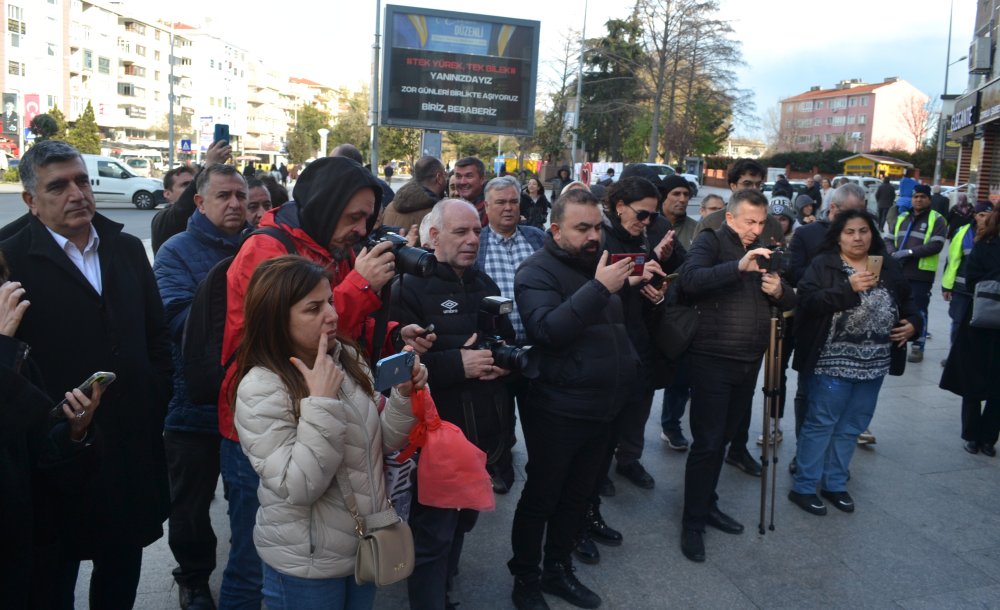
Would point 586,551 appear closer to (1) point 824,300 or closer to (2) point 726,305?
(2) point 726,305

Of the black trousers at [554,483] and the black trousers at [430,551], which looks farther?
the black trousers at [554,483]

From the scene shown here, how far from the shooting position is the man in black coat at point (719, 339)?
424 centimetres

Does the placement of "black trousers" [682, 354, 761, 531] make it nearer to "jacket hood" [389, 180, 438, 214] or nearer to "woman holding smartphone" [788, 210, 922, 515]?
"woman holding smartphone" [788, 210, 922, 515]

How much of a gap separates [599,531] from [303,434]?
2.59 meters

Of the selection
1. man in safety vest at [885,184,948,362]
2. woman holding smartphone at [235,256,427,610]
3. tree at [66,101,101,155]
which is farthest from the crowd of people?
tree at [66,101,101,155]

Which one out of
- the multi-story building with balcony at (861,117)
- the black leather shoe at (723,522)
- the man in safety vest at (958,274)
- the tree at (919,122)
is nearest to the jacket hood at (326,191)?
the black leather shoe at (723,522)

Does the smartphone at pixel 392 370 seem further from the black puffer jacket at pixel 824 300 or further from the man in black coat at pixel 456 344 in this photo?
the black puffer jacket at pixel 824 300

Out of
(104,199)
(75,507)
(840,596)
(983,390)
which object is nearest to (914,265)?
(983,390)

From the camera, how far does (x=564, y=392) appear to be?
138 inches

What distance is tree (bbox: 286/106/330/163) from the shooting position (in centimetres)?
6241

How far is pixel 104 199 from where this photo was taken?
28.3 metres

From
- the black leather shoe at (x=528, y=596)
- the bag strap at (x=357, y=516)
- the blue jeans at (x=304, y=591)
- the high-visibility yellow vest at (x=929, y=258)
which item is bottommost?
the black leather shoe at (x=528, y=596)

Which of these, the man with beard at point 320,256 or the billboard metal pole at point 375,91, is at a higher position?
the billboard metal pole at point 375,91

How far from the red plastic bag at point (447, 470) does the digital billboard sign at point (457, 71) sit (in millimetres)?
8566
